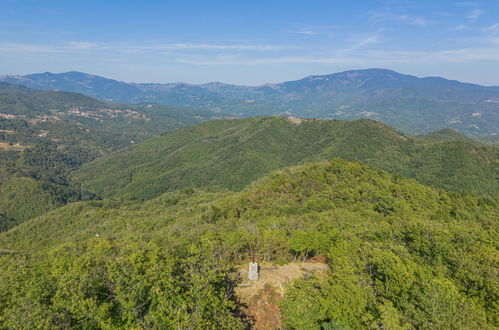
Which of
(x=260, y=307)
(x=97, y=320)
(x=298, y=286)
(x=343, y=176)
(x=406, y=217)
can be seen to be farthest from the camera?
(x=343, y=176)

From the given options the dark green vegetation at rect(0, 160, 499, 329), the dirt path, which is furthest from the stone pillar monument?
the dark green vegetation at rect(0, 160, 499, 329)

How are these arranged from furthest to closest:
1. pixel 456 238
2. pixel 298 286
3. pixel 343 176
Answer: pixel 343 176 → pixel 456 238 → pixel 298 286

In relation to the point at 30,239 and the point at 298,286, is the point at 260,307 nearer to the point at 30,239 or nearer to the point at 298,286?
the point at 298,286

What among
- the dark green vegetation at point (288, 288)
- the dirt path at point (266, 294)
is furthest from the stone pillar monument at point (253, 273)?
the dark green vegetation at point (288, 288)

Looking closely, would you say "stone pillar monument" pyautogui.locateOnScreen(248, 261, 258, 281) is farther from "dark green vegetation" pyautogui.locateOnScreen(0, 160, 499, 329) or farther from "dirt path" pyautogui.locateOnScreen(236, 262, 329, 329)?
"dark green vegetation" pyautogui.locateOnScreen(0, 160, 499, 329)

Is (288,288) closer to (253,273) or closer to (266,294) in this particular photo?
(266,294)

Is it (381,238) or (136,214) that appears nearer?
(381,238)

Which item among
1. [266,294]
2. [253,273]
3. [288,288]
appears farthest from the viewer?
[253,273]

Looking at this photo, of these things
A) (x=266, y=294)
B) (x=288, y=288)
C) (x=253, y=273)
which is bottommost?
(x=266, y=294)

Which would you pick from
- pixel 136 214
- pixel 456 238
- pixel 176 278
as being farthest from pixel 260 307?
pixel 136 214

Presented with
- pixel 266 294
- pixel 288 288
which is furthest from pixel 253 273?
pixel 288 288

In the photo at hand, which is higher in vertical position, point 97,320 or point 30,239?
point 97,320
